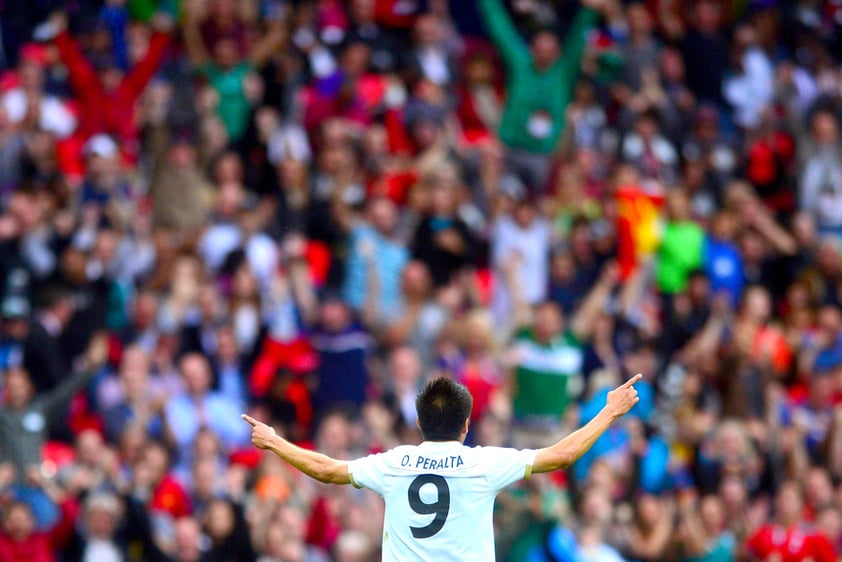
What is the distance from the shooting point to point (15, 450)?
12492mm

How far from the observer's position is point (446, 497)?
7.54m

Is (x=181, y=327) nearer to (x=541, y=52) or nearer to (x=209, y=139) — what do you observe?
(x=209, y=139)

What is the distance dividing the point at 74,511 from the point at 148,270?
2903mm

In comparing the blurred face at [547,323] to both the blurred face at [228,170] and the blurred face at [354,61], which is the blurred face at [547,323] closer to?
the blurred face at [228,170]

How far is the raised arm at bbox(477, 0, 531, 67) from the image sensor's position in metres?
17.2

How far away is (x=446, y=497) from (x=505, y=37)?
33.5 ft

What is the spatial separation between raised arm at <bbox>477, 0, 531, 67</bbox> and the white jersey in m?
10.0

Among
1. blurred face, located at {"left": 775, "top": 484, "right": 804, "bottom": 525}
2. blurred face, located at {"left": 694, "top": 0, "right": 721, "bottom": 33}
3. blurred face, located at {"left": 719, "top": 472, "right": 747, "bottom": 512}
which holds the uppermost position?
blurred face, located at {"left": 719, "top": 472, "right": 747, "bottom": 512}

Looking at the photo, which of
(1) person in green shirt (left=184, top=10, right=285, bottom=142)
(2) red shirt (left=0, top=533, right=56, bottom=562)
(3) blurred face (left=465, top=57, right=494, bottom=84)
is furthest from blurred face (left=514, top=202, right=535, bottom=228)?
(2) red shirt (left=0, top=533, right=56, bottom=562)

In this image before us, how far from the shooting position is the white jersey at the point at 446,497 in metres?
7.52

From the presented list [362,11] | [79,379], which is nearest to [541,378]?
[79,379]

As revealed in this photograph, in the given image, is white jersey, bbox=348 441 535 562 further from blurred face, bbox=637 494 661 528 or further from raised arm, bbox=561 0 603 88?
raised arm, bbox=561 0 603 88

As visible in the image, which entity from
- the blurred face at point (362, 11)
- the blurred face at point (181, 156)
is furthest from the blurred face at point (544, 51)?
the blurred face at point (181, 156)

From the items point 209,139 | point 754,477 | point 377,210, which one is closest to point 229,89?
point 209,139
